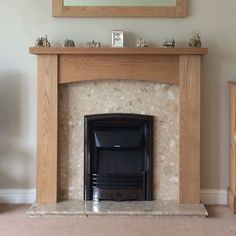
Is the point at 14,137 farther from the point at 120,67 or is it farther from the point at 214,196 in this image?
the point at 214,196

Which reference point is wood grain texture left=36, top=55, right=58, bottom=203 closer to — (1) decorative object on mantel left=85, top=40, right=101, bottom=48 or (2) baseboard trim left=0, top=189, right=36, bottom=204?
(2) baseboard trim left=0, top=189, right=36, bottom=204

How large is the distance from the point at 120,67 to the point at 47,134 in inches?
31.7

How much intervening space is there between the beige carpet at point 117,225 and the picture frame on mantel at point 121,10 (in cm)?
164

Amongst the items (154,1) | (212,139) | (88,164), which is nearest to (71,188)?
(88,164)

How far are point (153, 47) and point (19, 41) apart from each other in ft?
3.70

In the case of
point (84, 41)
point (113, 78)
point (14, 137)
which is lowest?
point (14, 137)

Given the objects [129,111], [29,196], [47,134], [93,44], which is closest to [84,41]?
[93,44]

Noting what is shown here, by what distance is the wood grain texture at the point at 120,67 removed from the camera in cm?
356

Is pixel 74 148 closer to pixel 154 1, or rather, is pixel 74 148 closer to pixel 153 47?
pixel 153 47

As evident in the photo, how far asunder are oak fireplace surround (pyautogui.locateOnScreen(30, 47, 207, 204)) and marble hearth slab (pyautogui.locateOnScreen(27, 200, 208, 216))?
0.37ft

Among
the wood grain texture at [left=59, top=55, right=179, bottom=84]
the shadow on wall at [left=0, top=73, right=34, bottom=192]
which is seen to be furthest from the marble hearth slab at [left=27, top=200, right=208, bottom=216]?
the wood grain texture at [left=59, top=55, right=179, bottom=84]

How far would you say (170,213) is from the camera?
339 centimetres

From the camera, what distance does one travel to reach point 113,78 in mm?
3592

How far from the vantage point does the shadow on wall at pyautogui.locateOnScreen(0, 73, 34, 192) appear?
148 inches
